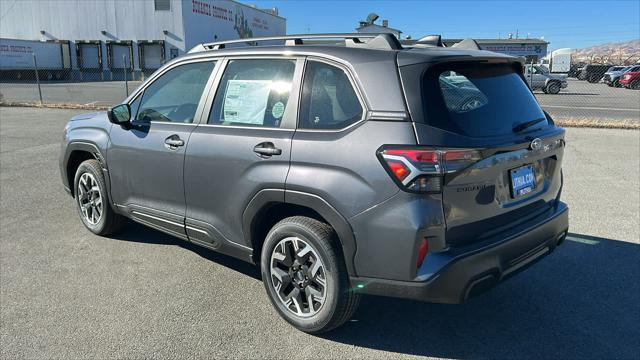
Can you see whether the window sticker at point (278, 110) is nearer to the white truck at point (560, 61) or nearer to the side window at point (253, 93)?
the side window at point (253, 93)

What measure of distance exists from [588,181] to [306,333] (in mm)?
5606

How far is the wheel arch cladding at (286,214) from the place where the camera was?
290 centimetres

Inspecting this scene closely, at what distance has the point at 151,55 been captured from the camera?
160 ft

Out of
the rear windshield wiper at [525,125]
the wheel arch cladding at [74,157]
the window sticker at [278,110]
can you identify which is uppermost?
the window sticker at [278,110]

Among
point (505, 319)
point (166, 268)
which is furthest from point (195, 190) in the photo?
point (505, 319)

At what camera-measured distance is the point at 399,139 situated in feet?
8.82

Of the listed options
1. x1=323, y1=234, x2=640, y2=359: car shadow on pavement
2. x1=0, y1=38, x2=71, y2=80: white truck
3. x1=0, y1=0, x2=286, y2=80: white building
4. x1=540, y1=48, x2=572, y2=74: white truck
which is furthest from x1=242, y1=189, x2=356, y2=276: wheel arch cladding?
x1=540, y1=48, x2=572, y2=74: white truck

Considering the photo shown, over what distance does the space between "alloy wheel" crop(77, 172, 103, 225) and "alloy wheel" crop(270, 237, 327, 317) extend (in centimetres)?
243

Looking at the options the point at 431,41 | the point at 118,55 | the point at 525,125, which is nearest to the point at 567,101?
the point at 431,41

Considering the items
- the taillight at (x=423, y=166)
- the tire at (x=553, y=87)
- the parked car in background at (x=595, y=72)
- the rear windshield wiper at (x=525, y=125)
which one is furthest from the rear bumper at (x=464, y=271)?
the parked car in background at (x=595, y=72)

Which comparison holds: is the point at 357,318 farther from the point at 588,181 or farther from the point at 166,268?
the point at 588,181

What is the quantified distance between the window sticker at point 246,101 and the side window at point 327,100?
1.23ft

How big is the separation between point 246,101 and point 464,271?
74.7 inches

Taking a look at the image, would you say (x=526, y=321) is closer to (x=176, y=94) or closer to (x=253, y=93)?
(x=253, y=93)
